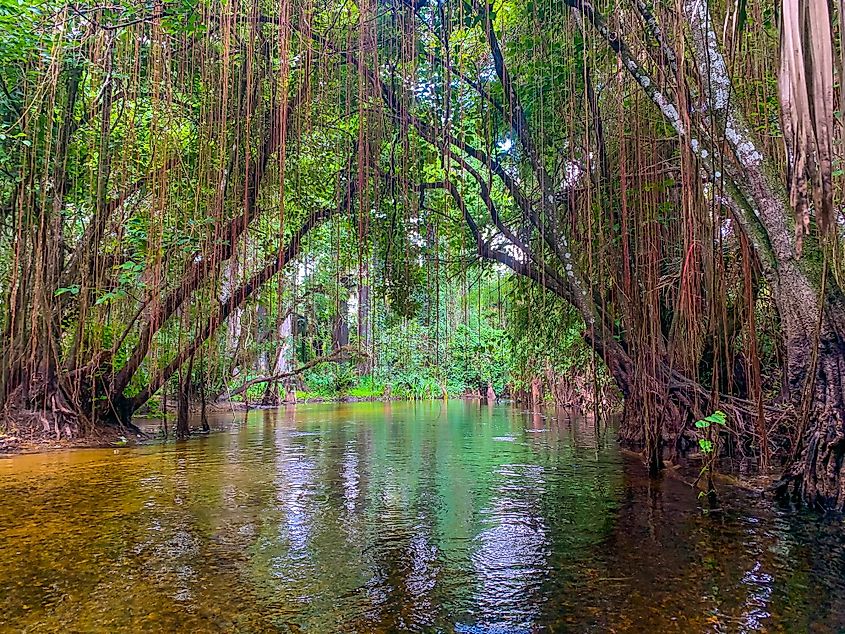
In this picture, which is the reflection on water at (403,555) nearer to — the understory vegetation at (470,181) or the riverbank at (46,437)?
the understory vegetation at (470,181)

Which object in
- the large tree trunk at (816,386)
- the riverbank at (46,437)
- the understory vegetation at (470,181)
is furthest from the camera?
the riverbank at (46,437)

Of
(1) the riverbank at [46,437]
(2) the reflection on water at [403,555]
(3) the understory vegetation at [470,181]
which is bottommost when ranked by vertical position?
(2) the reflection on water at [403,555]

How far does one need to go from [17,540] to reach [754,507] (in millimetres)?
3751

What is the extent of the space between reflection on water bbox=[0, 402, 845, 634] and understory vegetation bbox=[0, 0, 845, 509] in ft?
2.38

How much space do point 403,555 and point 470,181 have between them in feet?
17.3

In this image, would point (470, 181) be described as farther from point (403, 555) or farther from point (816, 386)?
point (403, 555)

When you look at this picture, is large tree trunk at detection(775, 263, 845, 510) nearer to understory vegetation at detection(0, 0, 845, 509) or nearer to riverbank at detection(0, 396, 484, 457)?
understory vegetation at detection(0, 0, 845, 509)

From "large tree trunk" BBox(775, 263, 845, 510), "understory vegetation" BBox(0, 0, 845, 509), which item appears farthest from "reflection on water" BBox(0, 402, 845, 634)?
"understory vegetation" BBox(0, 0, 845, 509)

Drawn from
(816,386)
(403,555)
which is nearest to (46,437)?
(403,555)

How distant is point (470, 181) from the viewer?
7.08 metres

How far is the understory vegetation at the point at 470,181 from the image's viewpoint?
3.15m

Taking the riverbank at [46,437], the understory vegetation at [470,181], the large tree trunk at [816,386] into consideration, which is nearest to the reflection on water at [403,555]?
the large tree trunk at [816,386]

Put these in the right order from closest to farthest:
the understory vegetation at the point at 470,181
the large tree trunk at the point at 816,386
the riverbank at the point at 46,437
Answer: the large tree trunk at the point at 816,386, the understory vegetation at the point at 470,181, the riverbank at the point at 46,437

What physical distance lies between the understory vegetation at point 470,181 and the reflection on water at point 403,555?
0.72 metres
